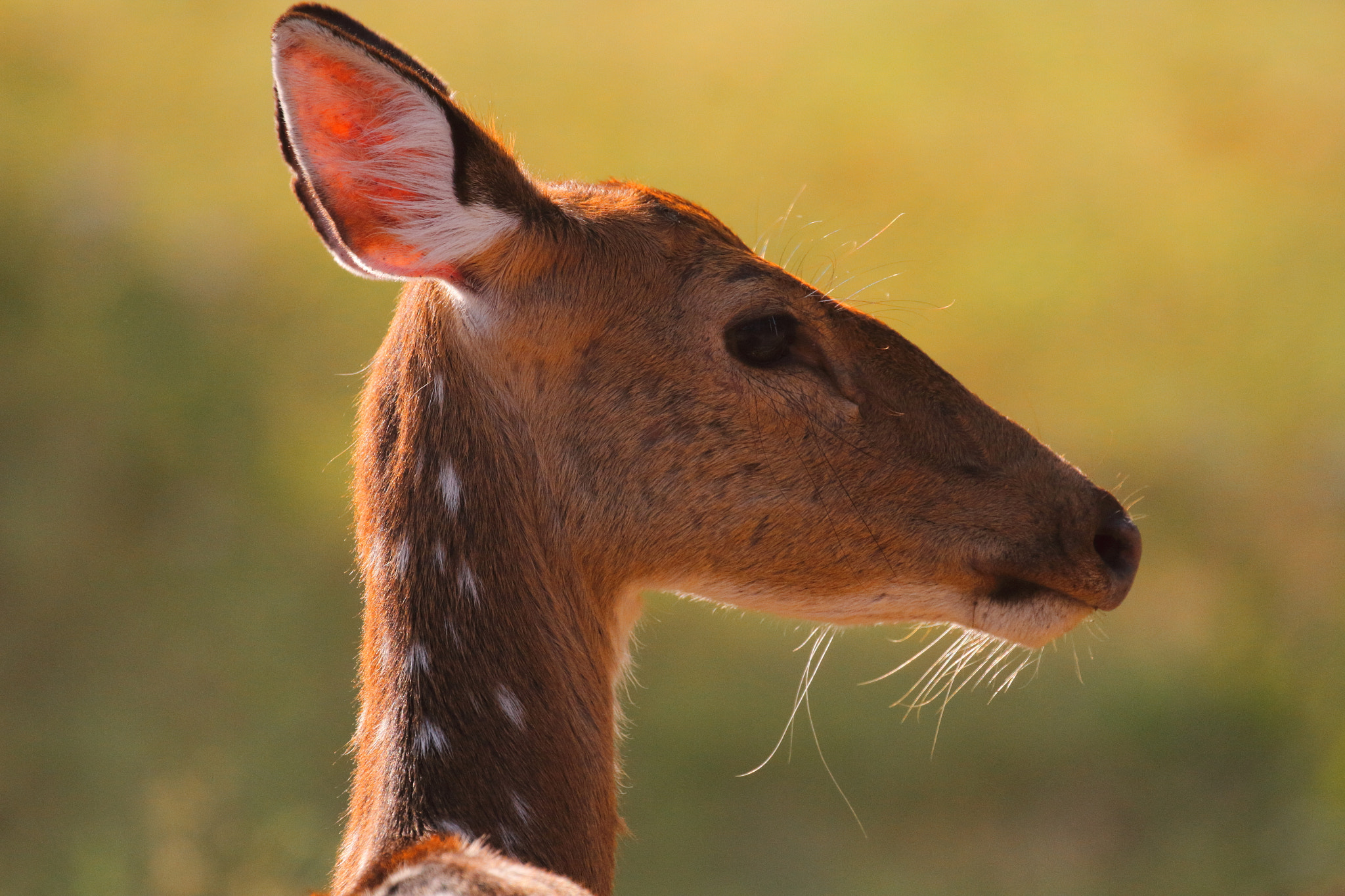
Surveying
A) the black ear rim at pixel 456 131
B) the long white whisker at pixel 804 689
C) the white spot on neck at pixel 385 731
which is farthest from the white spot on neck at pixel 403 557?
the long white whisker at pixel 804 689

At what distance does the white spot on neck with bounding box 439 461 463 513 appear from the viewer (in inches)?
106

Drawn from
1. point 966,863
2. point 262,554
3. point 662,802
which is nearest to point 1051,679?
point 966,863

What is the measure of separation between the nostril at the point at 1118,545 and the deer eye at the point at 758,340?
0.76 meters

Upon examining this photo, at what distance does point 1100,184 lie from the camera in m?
8.83

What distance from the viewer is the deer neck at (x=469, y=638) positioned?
2572mm

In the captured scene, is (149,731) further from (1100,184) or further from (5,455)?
(1100,184)

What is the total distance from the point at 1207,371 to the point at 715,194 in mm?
3129

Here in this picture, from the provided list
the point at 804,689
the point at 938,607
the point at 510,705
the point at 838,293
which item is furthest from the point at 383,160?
the point at 838,293

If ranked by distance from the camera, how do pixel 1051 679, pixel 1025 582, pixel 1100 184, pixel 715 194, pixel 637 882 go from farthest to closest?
Result: pixel 1100 184
pixel 715 194
pixel 1051 679
pixel 637 882
pixel 1025 582

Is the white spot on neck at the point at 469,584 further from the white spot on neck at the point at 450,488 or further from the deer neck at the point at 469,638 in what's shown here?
the white spot on neck at the point at 450,488

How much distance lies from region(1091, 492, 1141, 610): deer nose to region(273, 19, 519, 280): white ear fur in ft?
4.38

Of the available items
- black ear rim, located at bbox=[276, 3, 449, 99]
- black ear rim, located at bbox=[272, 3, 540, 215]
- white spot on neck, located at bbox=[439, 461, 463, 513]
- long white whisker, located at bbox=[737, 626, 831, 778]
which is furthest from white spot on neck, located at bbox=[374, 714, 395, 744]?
black ear rim, located at bbox=[276, 3, 449, 99]

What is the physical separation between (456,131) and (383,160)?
0.53ft

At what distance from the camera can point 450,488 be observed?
8.84 feet
